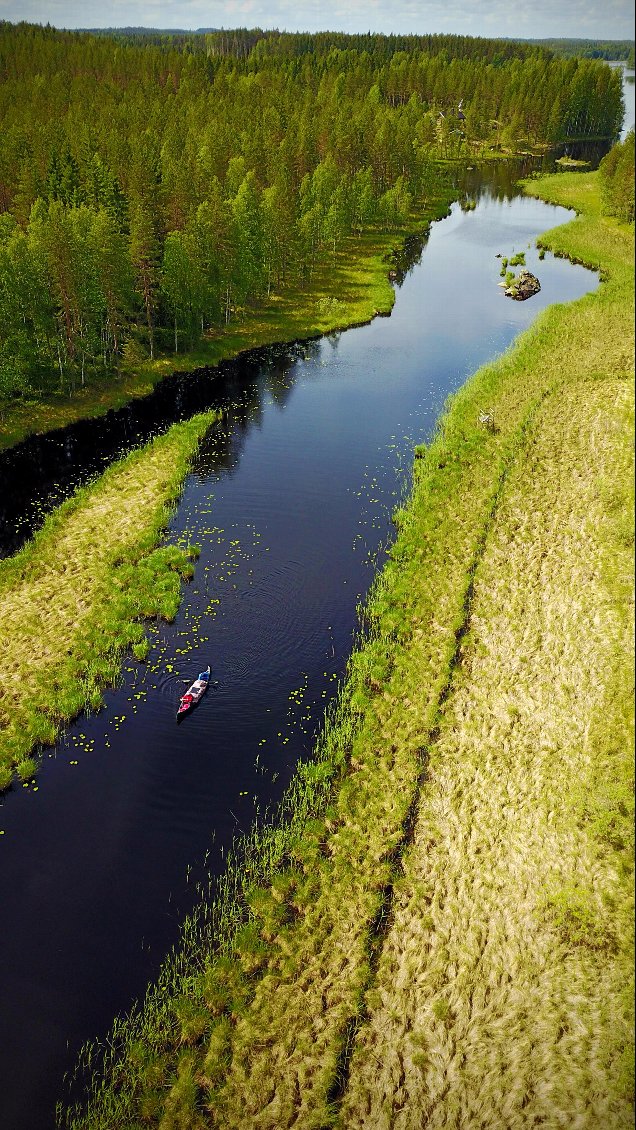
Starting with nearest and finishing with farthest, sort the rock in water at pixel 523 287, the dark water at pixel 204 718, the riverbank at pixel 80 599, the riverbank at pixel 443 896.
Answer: the riverbank at pixel 443 896 < the dark water at pixel 204 718 < the riverbank at pixel 80 599 < the rock in water at pixel 523 287

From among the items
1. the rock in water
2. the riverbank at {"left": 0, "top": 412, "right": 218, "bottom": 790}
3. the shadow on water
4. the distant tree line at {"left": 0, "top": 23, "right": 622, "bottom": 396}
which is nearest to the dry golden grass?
the riverbank at {"left": 0, "top": 412, "right": 218, "bottom": 790}

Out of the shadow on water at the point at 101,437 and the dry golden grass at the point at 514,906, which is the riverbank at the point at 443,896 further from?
the shadow on water at the point at 101,437

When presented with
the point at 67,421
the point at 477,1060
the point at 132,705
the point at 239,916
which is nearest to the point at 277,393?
the point at 67,421

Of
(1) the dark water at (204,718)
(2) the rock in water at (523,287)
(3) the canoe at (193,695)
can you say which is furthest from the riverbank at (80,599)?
(2) the rock in water at (523,287)

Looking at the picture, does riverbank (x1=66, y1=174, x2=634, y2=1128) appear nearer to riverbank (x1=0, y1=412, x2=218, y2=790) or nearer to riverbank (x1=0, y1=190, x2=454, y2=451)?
riverbank (x1=0, y1=412, x2=218, y2=790)

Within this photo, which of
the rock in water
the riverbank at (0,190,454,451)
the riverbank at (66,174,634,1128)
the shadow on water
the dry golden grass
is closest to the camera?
the dry golden grass

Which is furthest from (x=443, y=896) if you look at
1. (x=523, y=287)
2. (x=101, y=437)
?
(x=523, y=287)

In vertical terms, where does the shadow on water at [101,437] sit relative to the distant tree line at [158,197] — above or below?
below
